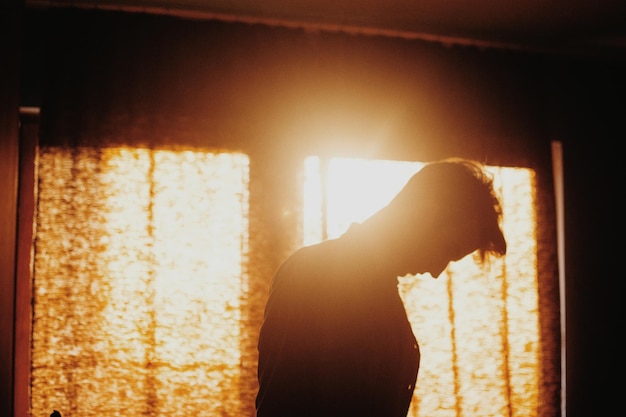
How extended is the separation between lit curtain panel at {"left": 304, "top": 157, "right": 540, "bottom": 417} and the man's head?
110 centimetres

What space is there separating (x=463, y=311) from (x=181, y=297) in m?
1.55

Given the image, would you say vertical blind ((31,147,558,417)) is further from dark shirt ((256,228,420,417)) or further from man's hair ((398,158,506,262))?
dark shirt ((256,228,420,417))

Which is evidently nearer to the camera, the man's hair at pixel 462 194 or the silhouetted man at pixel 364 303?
the silhouetted man at pixel 364 303

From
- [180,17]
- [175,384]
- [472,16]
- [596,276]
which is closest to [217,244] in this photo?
[175,384]

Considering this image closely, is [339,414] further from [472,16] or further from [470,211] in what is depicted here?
[472,16]

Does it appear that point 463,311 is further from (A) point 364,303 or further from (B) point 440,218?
(A) point 364,303

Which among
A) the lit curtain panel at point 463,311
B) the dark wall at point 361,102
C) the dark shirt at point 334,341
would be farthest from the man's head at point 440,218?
the dark wall at point 361,102

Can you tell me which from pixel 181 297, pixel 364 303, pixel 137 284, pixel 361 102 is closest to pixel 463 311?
pixel 361 102

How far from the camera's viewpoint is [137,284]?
Result: 2.33 m

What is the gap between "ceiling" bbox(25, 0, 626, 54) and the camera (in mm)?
2500

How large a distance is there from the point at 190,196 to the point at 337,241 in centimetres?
137

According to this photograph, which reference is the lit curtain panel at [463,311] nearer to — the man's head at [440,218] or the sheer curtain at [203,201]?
the sheer curtain at [203,201]

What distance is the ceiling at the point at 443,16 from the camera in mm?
2500

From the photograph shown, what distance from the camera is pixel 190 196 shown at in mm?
2447
